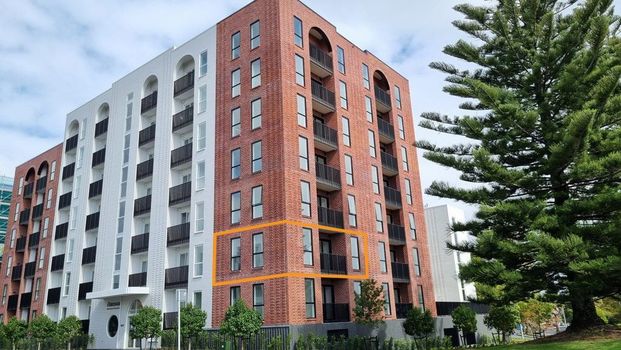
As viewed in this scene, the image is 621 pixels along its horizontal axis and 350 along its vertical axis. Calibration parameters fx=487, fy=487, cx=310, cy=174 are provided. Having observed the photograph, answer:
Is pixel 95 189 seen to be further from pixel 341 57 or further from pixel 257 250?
pixel 341 57

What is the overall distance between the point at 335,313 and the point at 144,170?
53.2 feet

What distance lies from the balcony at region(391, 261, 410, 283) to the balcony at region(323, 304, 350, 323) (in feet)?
20.2

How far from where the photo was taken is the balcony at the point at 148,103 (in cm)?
3372

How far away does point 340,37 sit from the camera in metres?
32.1

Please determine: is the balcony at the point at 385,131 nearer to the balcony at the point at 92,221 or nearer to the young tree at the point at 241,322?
the young tree at the point at 241,322

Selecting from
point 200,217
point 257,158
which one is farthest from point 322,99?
point 200,217

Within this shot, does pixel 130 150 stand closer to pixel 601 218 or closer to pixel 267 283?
pixel 267 283

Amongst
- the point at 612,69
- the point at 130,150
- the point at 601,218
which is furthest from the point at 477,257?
the point at 130,150

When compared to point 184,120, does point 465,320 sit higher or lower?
lower

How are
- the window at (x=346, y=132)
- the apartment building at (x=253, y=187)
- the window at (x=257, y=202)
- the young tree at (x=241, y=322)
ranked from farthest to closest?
the window at (x=346, y=132) < the window at (x=257, y=202) < the apartment building at (x=253, y=187) < the young tree at (x=241, y=322)

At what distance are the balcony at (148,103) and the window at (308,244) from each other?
15759mm

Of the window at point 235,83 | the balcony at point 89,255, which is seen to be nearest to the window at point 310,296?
the window at point 235,83

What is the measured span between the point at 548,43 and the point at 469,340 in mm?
24121

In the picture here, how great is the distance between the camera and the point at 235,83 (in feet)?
94.6
